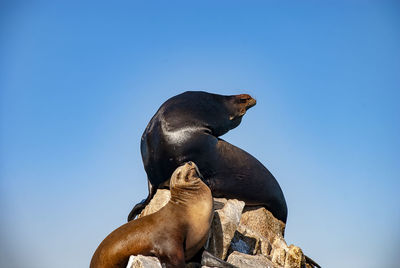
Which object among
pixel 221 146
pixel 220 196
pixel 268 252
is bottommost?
pixel 268 252

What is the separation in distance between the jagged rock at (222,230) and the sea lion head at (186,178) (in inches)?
32.2

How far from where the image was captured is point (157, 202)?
962cm

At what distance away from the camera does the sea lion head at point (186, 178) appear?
830 centimetres

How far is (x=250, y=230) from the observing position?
32.1 ft

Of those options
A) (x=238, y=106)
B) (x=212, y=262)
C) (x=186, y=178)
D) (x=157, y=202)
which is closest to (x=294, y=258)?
(x=212, y=262)

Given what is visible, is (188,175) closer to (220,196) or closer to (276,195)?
(220,196)

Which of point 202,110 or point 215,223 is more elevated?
point 202,110

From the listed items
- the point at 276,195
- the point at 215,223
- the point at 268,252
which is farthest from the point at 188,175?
the point at 276,195

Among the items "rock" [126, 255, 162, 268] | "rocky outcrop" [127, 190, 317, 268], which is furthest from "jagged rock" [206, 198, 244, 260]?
"rock" [126, 255, 162, 268]

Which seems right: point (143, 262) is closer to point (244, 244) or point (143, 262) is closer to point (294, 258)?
point (244, 244)

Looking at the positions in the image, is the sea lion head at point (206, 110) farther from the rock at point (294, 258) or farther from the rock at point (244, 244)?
the rock at point (294, 258)

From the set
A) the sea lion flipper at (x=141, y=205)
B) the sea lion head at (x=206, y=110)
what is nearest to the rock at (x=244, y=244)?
the sea lion flipper at (x=141, y=205)

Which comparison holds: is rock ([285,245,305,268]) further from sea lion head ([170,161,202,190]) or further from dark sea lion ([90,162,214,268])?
sea lion head ([170,161,202,190])

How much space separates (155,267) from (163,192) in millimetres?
2814
